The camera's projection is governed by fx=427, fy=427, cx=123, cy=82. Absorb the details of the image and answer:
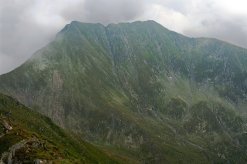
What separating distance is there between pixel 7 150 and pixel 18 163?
24565 millimetres

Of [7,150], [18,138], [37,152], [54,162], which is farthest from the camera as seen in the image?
[18,138]

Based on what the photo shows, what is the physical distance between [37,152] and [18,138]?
33.6m

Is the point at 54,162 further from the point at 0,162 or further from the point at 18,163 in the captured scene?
the point at 0,162

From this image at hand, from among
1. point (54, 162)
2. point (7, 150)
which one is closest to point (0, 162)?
point (7, 150)

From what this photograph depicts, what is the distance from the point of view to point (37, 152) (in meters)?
162

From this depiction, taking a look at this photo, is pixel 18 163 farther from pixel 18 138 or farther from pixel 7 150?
pixel 18 138

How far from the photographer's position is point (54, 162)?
15238 centimetres

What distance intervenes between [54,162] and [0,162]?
2664cm

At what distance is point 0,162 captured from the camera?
165500mm

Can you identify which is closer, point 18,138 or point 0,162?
point 0,162

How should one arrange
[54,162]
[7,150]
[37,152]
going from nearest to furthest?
[54,162], [37,152], [7,150]

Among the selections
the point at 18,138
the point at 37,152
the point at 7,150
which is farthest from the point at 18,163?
the point at 18,138

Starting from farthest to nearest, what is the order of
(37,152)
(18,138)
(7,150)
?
(18,138)
(7,150)
(37,152)

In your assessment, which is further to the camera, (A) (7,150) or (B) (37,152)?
(A) (7,150)
